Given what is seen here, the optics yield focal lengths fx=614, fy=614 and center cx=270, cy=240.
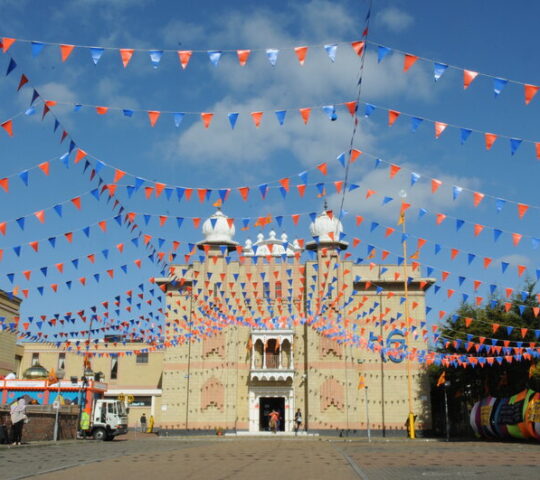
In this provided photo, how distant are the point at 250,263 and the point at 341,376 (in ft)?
32.5

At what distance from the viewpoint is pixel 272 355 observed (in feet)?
135

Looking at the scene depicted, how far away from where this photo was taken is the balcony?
132ft

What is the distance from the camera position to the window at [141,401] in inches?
1996

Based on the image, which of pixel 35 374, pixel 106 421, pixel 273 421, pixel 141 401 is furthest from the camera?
pixel 141 401

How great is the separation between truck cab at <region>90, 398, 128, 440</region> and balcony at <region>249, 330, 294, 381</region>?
10.4 m

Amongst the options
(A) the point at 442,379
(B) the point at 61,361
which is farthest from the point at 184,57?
(B) the point at 61,361

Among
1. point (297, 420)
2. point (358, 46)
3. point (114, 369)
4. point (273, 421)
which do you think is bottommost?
point (273, 421)

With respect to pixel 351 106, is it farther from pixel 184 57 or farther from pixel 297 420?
pixel 297 420

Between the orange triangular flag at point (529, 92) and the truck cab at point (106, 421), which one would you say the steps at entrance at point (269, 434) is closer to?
the truck cab at point (106, 421)

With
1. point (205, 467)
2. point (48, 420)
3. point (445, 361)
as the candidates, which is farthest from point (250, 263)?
point (205, 467)

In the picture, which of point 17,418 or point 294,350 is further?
point 294,350

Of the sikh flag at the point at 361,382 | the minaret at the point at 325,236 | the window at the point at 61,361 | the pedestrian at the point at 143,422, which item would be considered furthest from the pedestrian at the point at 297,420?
the window at the point at 61,361

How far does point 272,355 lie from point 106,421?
1307 centimetres

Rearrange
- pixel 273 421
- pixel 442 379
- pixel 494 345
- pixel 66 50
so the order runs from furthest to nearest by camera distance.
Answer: pixel 273 421 < pixel 442 379 < pixel 494 345 < pixel 66 50
